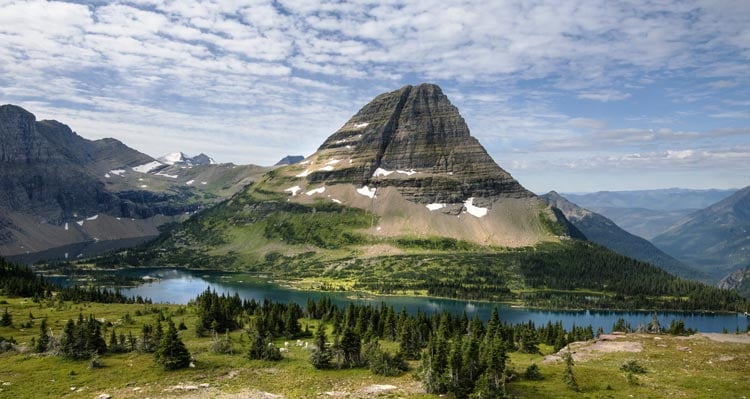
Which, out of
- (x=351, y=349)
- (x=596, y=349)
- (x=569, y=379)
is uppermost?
(x=569, y=379)

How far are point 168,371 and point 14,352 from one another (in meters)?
30.1

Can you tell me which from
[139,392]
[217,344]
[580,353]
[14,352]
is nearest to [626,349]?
[580,353]

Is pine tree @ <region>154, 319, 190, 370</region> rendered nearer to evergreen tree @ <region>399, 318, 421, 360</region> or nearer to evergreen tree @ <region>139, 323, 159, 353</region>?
evergreen tree @ <region>139, 323, 159, 353</region>

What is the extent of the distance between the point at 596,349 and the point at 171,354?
69045mm

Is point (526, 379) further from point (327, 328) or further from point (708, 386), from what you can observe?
point (327, 328)

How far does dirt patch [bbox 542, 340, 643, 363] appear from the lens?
3158 inches

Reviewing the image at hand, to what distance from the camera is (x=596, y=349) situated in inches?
3374

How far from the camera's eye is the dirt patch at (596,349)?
263 ft

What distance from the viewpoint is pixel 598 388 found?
59469 mm

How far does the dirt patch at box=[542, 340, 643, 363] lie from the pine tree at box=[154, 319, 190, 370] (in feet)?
184

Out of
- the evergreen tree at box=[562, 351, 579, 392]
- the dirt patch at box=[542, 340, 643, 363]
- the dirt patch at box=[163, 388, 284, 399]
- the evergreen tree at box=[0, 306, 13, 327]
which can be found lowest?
the evergreen tree at box=[0, 306, 13, 327]

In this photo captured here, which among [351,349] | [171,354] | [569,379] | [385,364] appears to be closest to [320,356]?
[351,349]

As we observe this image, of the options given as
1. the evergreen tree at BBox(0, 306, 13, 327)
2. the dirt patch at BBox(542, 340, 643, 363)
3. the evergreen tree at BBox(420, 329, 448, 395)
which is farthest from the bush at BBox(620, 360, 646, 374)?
the evergreen tree at BBox(0, 306, 13, 327)

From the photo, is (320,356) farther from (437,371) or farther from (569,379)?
(569,379)
